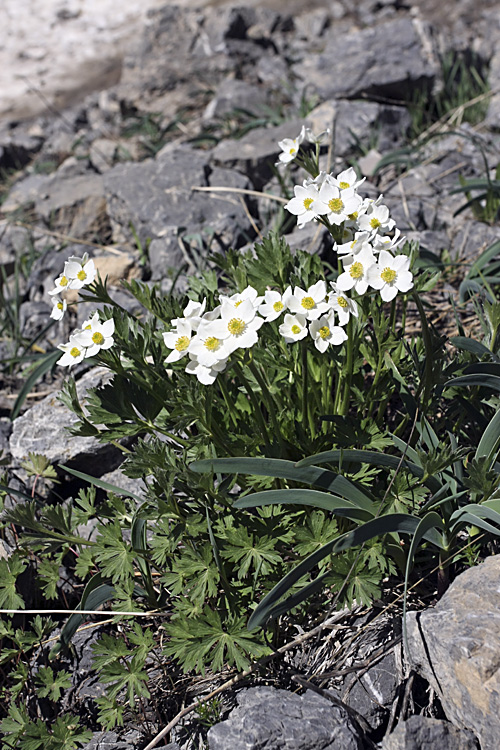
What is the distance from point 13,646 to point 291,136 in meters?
3.66

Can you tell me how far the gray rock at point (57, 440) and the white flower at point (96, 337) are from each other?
88cm

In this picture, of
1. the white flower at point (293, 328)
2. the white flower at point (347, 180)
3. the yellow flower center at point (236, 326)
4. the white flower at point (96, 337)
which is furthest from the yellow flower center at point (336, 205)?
the white flower at point (96, 337)

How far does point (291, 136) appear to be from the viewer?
14.6 feet

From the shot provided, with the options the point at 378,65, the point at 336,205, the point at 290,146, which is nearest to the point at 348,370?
the point at 336,205

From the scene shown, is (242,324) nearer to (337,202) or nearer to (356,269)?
(356,269)

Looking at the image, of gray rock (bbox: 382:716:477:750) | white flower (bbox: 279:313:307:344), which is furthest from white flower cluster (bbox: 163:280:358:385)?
gray rock (bbox: 382:716:477:750)

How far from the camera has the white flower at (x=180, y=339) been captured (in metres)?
1.66

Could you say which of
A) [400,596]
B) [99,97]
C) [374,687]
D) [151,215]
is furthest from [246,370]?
[99,97]

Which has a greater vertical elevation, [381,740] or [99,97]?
[99,97]

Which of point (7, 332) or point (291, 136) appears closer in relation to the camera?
point (7, 332)

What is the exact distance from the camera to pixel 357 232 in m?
1.80

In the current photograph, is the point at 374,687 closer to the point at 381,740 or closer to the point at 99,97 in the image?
the point at 381,740

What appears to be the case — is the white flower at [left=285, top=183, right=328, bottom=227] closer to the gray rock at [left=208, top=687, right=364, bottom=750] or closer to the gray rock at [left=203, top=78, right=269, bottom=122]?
the gray rock at [left=208, top=687, right=364, bottom=750]

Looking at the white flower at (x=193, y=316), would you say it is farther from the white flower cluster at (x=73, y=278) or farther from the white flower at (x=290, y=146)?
the white flower at (x=290, y=146)
